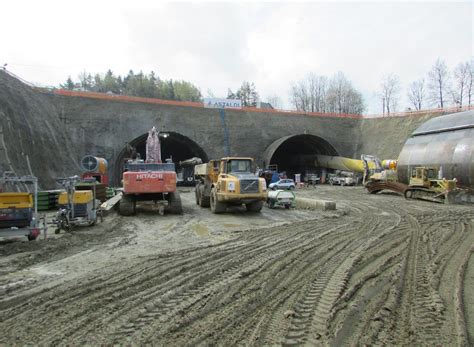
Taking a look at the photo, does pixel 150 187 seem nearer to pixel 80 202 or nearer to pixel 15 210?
pixel 80 202

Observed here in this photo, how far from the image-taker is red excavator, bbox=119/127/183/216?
1317cm

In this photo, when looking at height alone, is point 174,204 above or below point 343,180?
below

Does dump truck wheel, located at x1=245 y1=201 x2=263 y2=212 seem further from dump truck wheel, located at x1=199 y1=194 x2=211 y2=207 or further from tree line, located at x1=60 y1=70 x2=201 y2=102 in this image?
tree line, located at x1=60 y1=70 x2=201 y2=102

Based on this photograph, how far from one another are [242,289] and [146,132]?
29.1m

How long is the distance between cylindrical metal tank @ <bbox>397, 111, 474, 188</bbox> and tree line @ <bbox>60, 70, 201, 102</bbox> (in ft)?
211

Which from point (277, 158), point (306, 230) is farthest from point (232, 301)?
point (277, 158)

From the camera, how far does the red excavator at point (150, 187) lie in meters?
13.2

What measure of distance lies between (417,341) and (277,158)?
40969mm

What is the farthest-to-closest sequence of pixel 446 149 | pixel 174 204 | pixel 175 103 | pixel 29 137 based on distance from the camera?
1. pixel 175 103
2. pixel 29 137
3. pixel 446 149
4. pixel 174 204

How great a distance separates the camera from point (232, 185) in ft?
43.6

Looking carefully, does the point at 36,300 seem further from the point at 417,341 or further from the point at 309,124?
the point at 309,124

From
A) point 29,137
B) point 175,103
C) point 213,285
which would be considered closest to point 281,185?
point 175,103

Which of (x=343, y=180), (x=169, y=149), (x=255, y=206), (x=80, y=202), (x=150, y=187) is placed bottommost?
(x=255, y=206)

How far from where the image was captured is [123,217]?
13242mm
